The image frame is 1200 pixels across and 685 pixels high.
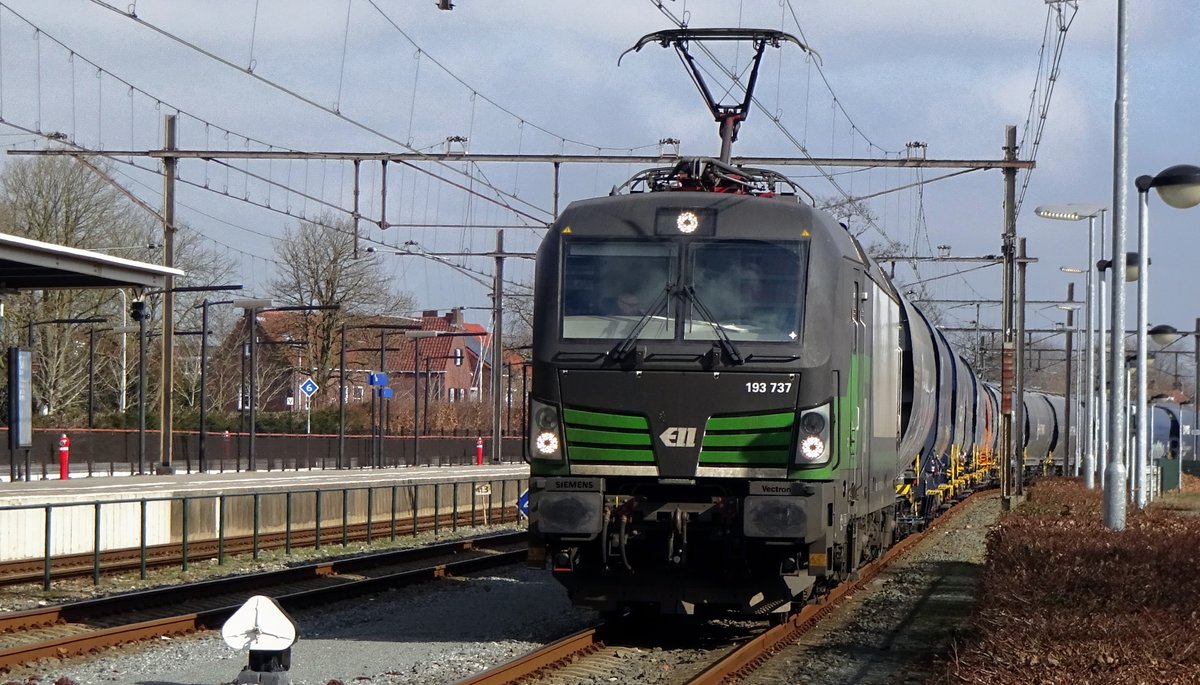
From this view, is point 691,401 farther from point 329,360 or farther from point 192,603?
point 329,360

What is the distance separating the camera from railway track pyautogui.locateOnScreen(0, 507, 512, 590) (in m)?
19.0

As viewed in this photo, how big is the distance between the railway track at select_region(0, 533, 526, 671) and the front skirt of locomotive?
149 inches

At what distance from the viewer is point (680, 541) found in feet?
40.1

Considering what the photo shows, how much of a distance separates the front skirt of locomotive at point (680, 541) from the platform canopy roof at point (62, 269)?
7812 mm

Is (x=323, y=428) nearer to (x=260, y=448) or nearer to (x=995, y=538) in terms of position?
(x=260, y=448)

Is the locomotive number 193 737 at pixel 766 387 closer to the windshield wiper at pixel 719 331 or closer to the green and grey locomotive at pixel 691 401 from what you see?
the green and grey locomotive at pixel 691 401

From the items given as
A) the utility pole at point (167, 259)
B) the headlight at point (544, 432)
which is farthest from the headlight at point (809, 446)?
the utility pole at point (167, 259)

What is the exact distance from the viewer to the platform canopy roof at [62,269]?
57.9 ft

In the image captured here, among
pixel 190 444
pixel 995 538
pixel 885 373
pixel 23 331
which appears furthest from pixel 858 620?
pixel 23 331

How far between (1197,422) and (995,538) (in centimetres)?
6064

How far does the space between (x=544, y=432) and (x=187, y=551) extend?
933 centimetres

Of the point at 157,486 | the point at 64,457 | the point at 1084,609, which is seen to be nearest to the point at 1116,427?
the point at 1084,609

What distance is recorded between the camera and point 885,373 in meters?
16.4

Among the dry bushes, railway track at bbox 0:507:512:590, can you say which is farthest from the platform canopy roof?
the dry bushes
